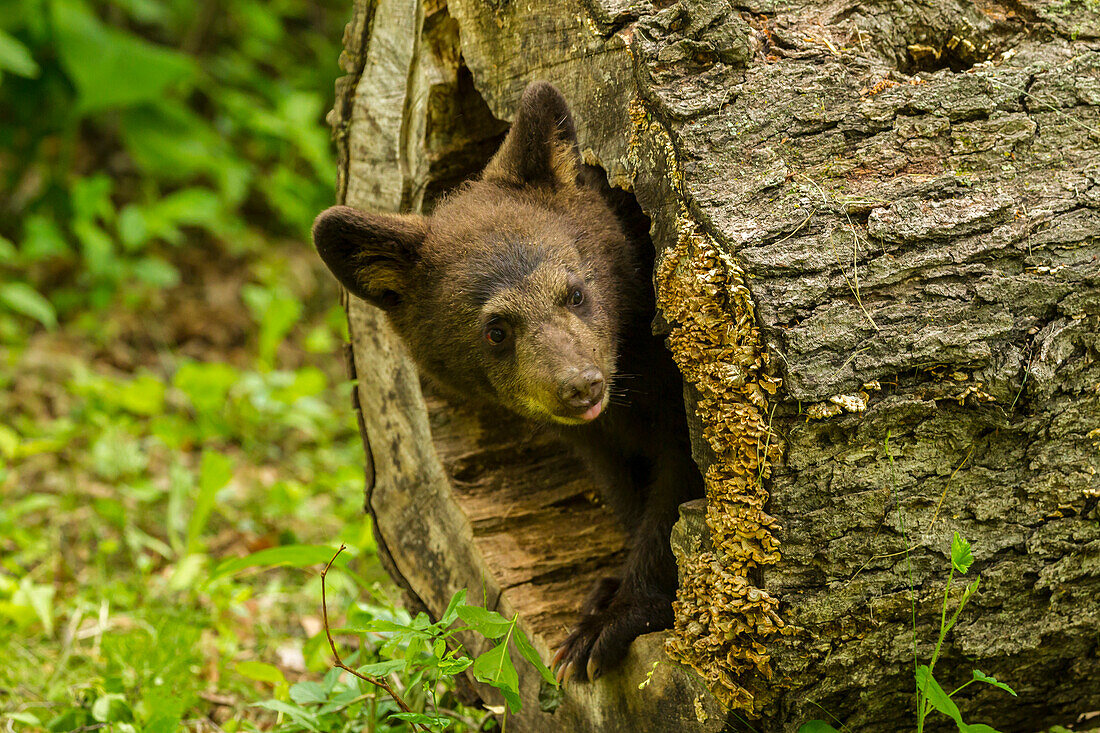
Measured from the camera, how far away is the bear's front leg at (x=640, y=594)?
10.1 ft

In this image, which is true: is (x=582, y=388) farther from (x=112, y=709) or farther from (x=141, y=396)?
(x=141, y=396)

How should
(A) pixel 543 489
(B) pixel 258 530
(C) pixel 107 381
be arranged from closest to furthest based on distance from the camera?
(A) pixel 543 489, (B) pixel 258 530, (C) pixel 107 381

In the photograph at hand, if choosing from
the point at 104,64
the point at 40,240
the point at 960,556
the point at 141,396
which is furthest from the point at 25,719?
the point at 104,64

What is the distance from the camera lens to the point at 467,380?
3.50m

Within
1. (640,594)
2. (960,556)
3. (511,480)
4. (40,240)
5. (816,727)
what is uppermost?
(40,240)

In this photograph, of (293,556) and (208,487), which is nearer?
(293,556)

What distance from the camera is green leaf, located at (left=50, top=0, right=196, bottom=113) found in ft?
23.2

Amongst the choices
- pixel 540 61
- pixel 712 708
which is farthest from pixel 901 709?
pixel 540 61

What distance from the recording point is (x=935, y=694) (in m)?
2.38

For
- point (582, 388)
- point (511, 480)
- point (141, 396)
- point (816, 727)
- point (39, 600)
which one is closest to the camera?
point (816, 727)

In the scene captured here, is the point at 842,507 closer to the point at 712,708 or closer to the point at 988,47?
the point at 712,708

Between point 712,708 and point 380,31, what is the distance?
284 centimetres

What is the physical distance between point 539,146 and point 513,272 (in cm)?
47

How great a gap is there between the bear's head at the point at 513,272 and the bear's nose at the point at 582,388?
12 millimetres
